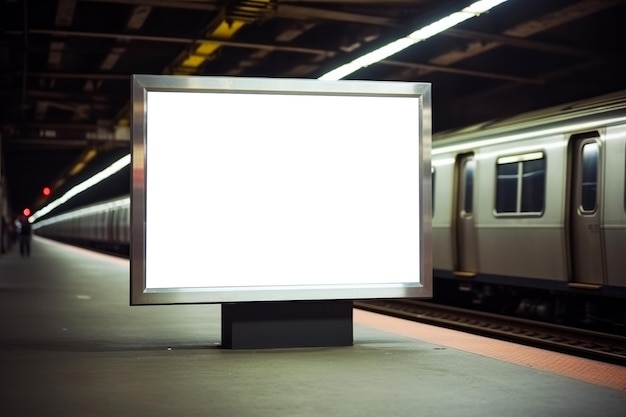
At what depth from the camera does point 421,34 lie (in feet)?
46.9

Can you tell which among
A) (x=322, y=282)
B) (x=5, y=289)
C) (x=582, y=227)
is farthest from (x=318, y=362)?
(x=5, y=289)

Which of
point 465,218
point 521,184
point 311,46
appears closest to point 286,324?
point 521,184

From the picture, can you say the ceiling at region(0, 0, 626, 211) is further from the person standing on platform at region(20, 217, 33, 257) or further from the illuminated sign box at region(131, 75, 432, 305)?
the person standing on platform at region(20, 217, 33, 257)

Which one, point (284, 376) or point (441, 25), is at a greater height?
point (441, 25)

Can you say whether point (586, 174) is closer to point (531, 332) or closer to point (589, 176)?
point (589, 176)

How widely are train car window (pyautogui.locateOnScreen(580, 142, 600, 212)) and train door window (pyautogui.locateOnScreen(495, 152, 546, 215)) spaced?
83 cm

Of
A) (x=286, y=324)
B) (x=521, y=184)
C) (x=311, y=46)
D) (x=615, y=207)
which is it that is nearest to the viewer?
(x=286, y=324)

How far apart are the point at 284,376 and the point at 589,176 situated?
6.19 metres

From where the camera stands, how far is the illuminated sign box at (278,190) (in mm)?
8914

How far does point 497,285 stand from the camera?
1584 centimetres

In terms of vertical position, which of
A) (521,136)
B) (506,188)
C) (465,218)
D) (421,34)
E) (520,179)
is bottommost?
(465,218)

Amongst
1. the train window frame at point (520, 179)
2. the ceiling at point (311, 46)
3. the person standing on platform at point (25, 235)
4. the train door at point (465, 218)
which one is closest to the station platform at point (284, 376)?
the train window frame at point (520, 179)

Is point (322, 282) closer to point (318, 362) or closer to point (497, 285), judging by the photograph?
point (318, 362)

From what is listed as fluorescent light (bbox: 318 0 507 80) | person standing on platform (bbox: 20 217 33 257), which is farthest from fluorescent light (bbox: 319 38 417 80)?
person standing on platform (bbox: 20 217 33 257)
